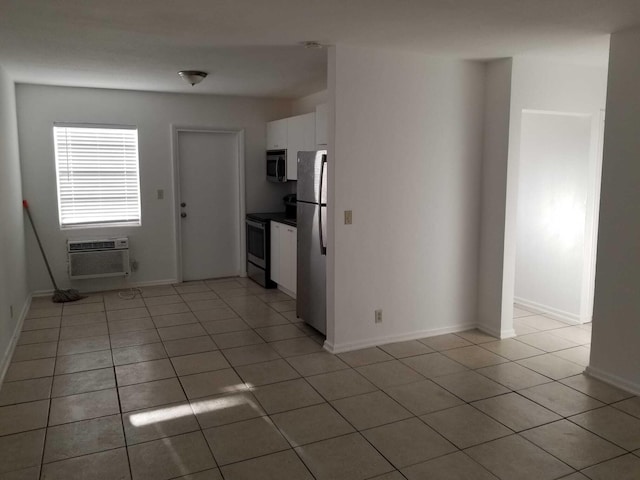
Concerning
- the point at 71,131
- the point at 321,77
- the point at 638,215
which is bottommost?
the point at 638,215

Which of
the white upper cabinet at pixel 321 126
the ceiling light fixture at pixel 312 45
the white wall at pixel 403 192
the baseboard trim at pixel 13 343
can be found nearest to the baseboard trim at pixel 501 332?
the white wall at pixel 403 192

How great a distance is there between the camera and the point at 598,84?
4.60 meters

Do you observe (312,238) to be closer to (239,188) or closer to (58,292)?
(239,188)

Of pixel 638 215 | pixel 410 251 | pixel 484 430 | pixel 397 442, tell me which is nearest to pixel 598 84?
pixel 638 215

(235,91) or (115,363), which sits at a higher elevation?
(235,91)

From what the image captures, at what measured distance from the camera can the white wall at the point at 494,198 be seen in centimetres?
435

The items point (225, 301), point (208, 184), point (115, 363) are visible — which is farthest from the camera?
point (208, 184)

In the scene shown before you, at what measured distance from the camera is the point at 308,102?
6590 millimetres

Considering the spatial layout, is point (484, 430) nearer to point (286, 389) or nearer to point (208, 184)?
point (286, 389)

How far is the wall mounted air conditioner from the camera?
19.5 ft

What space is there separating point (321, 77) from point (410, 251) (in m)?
2.06

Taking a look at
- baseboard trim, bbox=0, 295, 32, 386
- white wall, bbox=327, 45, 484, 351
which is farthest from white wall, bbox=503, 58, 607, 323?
baseboard trim, bbox=0, 295, 32, 386

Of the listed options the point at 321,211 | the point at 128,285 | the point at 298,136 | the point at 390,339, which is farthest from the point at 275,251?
the point at 390,339

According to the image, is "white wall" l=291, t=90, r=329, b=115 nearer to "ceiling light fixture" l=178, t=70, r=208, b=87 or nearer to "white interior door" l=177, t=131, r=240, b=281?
"white interior door" l=177, t=131, r=240, b=281
